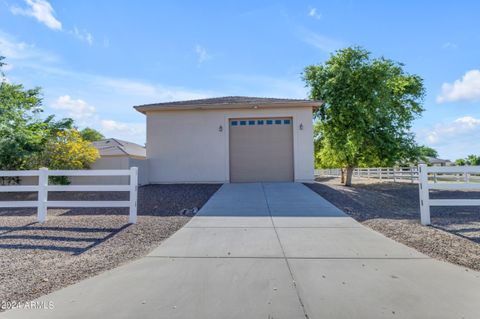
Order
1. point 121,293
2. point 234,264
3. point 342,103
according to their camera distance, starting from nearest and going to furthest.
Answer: point 121,293, point 234,264, point 342,103

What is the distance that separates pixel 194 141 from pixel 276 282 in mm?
10285

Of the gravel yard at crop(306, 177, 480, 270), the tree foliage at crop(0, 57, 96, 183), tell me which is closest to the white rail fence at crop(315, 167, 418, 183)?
the gravel yard at crop(306, 177, 480, 270)

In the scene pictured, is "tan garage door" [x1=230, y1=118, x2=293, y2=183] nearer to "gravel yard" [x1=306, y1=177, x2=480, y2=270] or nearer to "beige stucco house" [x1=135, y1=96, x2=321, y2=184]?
"beige stucco house" [x1=135, y1=96, x2=321, y2=184]

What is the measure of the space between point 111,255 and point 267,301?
2745 mm

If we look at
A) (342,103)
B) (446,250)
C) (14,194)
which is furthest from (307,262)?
(14,194)

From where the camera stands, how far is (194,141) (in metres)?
12.8

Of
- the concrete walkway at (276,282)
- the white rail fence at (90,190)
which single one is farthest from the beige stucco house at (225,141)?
the concrete walkway at (276,282)

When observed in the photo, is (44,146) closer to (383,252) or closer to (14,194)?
(14,194)

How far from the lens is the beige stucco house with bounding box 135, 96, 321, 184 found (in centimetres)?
1255

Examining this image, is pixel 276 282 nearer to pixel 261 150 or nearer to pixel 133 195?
pixel 133 195

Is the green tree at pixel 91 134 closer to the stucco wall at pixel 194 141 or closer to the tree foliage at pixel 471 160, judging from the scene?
the stucco wall at pixel 194 141

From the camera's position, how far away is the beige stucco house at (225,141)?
12.6 metres

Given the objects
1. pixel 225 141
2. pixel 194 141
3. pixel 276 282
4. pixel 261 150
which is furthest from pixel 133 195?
pixel 261 150

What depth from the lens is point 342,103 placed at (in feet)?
44.2
